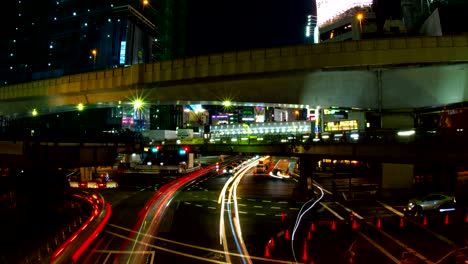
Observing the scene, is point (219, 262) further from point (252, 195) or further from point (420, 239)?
point (252, 195)

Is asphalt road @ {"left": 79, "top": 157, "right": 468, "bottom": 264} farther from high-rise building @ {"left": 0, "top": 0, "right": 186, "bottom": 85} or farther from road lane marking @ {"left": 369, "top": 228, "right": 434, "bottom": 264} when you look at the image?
high-rise building @ {"left": 0, "top": 0, "right": 186, "bottom": 85}

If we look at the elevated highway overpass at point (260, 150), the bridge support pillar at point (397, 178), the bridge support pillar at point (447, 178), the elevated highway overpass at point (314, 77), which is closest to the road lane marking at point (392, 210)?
the bridge support pillar at point (397, 178)

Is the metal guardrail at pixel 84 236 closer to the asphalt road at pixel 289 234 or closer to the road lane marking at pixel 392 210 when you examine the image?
the asphalt road at pixel 289 234

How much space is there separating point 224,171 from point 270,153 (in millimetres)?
35236

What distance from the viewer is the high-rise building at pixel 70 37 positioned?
5024 inches

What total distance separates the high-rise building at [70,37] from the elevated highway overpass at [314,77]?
94.1m

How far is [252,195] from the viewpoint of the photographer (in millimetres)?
40812

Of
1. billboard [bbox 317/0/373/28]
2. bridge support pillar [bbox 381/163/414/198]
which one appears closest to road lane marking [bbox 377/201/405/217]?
bridge support pillar [bbox 381/163/414/198]

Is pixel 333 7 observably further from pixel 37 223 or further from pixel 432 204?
pixel 37 223

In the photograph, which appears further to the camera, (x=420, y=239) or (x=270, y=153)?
(x=270, y=153)

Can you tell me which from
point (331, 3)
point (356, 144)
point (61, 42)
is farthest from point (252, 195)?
point (61, 42)

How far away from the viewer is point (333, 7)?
8556cm

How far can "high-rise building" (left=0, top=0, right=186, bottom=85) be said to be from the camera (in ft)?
419

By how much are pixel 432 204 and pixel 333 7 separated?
231 ft
